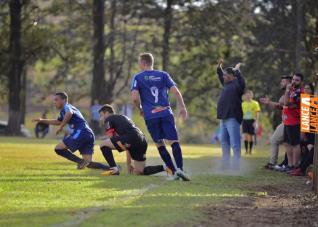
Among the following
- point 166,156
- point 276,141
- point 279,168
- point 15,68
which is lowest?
point 279,168

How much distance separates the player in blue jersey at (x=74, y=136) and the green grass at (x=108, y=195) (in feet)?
1.03

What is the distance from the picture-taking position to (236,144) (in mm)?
16609

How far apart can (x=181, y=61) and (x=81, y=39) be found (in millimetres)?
7022

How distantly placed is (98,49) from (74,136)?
110 ft

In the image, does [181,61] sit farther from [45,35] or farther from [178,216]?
[178,216]

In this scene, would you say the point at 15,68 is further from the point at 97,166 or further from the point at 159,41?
the point at 97,166

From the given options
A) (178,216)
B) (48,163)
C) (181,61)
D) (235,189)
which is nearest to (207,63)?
(181,61)

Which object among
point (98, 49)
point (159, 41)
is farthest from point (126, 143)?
point (159, 41)

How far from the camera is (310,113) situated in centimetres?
1283

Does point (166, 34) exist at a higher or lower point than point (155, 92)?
higher

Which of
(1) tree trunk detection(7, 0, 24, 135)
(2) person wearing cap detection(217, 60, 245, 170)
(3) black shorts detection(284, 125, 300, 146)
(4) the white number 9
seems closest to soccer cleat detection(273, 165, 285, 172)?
(3) black shorts detection(284, 125, 300, 146)

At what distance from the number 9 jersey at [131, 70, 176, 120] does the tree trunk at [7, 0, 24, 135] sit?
29113mm

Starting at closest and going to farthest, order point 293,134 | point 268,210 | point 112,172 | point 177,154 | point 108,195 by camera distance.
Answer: point 268,210, point 108,195, point 177,154, point 112,172, point 293,134

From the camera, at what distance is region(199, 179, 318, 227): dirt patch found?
9.11 m
